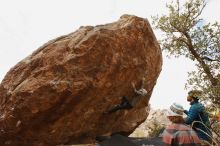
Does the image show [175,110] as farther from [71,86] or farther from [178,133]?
[71,86]

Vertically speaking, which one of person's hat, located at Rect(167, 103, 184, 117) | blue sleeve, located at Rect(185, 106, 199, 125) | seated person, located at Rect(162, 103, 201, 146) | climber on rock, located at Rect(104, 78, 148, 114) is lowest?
climber on rock, located at Rect(104, 78, 148, 114)

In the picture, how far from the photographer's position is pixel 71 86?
46.5 feet

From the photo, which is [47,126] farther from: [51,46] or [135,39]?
[135,39]

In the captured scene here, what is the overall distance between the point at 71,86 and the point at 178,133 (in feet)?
24.8

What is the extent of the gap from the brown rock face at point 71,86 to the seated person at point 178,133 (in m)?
7.30

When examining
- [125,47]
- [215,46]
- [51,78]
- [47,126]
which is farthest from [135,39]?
[215,46]

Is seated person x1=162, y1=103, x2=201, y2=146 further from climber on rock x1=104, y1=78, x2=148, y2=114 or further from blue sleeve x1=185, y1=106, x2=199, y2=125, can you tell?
climber on rock x1=104, y1=78, x2=148, y2=114

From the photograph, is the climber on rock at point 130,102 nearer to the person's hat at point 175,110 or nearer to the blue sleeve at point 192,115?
the blue sleeve at point 192,115

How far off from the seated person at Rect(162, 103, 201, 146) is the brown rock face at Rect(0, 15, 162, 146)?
24.0 ft

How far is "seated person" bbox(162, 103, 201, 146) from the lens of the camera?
7156 millimetres

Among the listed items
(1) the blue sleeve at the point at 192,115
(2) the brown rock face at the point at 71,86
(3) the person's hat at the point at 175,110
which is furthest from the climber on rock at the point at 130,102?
(3) the person's hat at the point at 175,110

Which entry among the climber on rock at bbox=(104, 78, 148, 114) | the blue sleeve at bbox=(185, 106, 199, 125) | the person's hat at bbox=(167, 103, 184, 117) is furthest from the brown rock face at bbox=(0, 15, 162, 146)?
the person's hat at bbox=(167, 103, 184, 117)

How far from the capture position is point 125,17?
1714cm

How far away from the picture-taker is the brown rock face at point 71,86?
14.1 m
